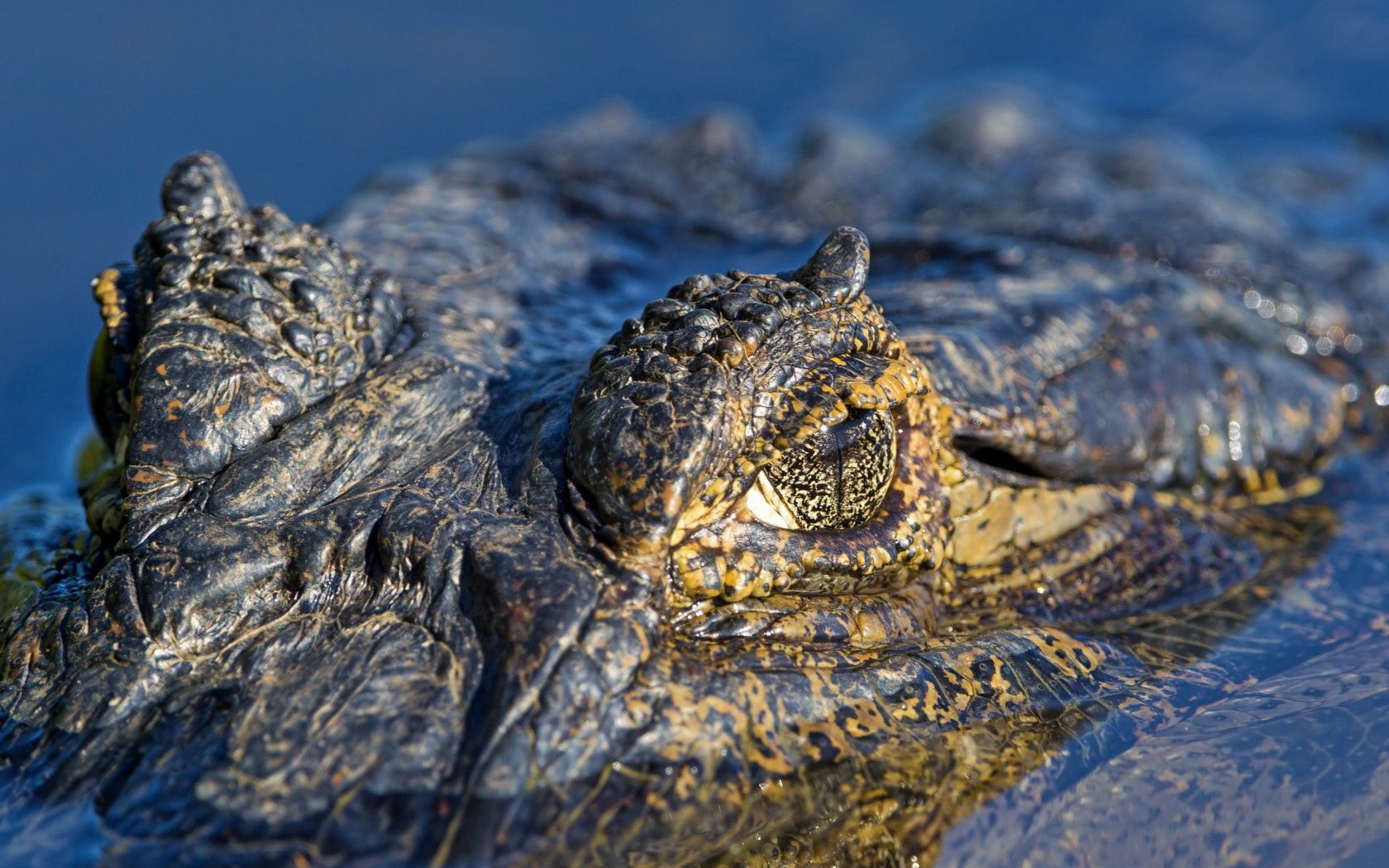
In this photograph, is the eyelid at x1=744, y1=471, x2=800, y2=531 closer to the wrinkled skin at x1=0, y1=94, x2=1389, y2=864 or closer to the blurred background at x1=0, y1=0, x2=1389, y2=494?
the wrinkled skin at x1=0, y1=94, x2=1389, y2=864

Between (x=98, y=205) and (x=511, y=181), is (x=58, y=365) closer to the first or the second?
(x=98, y=205)

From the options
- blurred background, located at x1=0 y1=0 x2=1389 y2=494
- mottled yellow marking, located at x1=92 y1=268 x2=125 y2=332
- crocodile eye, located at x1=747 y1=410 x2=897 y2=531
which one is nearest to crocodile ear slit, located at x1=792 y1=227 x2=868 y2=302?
crocodile eye, located at x1=747 y1=410 x2=897 y2=531

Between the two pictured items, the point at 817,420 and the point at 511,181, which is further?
the point at 511,181

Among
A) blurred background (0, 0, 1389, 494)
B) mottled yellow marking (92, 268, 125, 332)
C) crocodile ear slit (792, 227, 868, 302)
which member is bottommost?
crocodile ear slit (792, 227, 868, 302)

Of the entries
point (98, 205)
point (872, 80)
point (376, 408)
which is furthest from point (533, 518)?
point (872, 80)

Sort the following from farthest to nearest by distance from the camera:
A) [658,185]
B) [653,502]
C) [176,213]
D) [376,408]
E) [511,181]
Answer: [658,185] → [511,181] → [176,213] → [376,408] → [653,502]

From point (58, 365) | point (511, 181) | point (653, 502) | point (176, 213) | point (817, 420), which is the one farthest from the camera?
point (58, 365)

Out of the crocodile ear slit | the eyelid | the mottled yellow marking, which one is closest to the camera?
the eyelid

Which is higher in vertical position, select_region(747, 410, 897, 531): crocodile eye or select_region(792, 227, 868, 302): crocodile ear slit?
select_region(792, 227, 868, 302): crocodile ear slit
